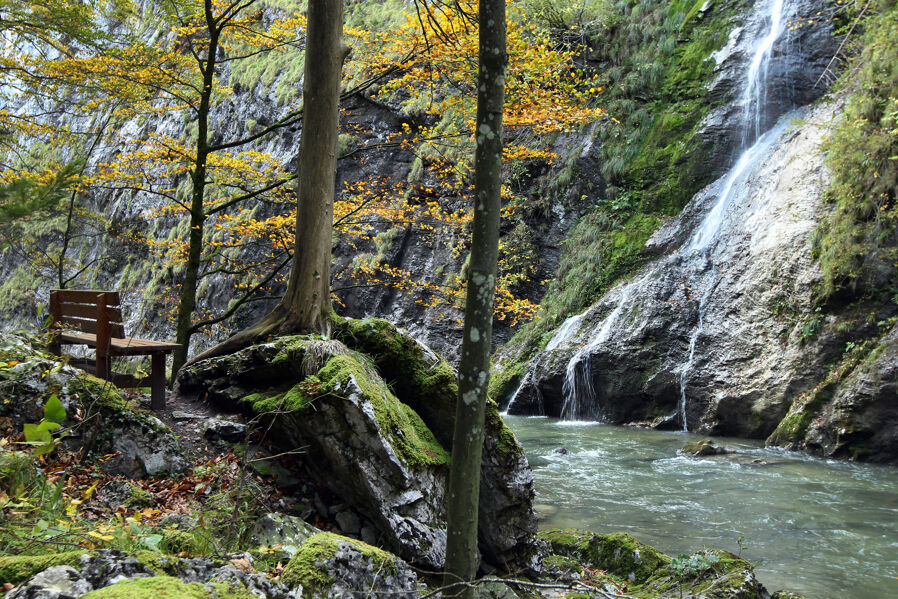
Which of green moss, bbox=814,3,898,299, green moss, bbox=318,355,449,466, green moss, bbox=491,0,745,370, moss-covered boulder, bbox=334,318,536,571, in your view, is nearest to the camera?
green moss, bbox=318,355,449,466

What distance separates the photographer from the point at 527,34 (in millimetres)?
17719

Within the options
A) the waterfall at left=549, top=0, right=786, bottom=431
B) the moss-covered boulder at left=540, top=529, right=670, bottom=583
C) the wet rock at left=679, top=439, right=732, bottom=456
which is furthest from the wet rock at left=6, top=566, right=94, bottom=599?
the waterfall at left=549, top=0, right=786, bottom=431

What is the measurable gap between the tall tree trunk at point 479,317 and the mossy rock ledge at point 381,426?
1.32m

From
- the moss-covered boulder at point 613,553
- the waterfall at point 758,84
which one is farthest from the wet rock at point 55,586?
the waterfall at point 758,84

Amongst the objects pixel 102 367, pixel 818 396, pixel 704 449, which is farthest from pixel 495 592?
pixel 818 396

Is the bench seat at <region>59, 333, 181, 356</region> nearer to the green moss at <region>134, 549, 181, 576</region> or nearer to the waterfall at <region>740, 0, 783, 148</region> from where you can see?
the green moss at <region>134, 549, 181, 576</region>

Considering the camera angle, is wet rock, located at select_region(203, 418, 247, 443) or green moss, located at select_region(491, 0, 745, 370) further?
green moss, located at select_region(491, 0, 745, 370)

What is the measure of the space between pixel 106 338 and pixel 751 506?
7552 millimetres

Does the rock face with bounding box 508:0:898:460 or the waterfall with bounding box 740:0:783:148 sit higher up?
the waterfall with bounding box 740:0:783:148

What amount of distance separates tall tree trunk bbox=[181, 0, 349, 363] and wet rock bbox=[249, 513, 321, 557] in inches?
100

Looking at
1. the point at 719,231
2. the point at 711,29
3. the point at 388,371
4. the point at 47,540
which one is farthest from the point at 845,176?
the point at 47,540

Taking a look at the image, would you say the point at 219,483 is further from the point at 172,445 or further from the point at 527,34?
the point at 527,34

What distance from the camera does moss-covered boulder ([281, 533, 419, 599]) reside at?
107 inches

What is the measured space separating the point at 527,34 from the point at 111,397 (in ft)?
55.2
